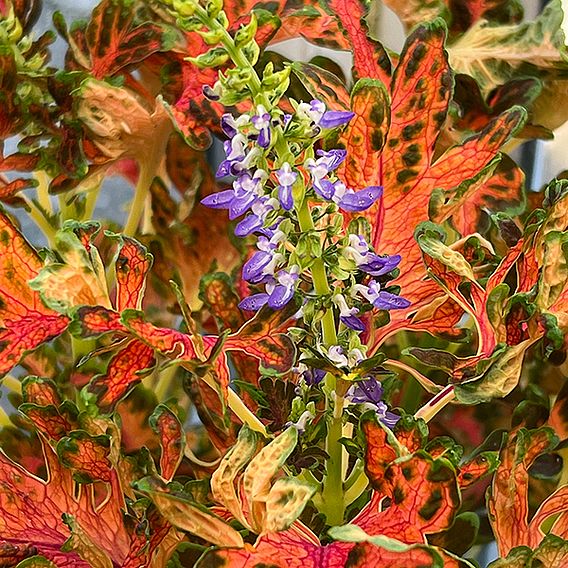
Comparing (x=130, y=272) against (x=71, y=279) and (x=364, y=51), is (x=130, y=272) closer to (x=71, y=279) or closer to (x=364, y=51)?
(x=71, y=279)

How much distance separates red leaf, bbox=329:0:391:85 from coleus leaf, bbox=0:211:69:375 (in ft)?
0.63

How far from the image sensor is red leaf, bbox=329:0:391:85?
0.45 m

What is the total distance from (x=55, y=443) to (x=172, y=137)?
259 millimetres

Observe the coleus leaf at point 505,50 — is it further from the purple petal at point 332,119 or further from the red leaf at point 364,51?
the purple petal at point 332,119

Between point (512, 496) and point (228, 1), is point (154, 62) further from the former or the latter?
point (512, 496)

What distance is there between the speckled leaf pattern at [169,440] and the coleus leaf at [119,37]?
8.6 inches

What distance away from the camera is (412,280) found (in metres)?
0.43

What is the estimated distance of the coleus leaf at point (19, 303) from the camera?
0.35 meters

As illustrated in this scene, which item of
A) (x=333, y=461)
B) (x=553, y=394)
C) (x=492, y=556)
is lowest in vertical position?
(x=492, y=556)

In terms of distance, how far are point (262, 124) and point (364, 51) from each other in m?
0.18

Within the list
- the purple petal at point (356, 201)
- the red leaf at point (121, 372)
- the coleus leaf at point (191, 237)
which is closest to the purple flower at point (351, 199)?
the purple petal at point (356, 201)

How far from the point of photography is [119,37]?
1.63 feet

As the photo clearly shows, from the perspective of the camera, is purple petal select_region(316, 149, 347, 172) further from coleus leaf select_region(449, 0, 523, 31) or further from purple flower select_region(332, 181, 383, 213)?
coleus leaf select_region(449, 0, 523, 31)

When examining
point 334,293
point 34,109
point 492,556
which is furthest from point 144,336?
point 492,556
